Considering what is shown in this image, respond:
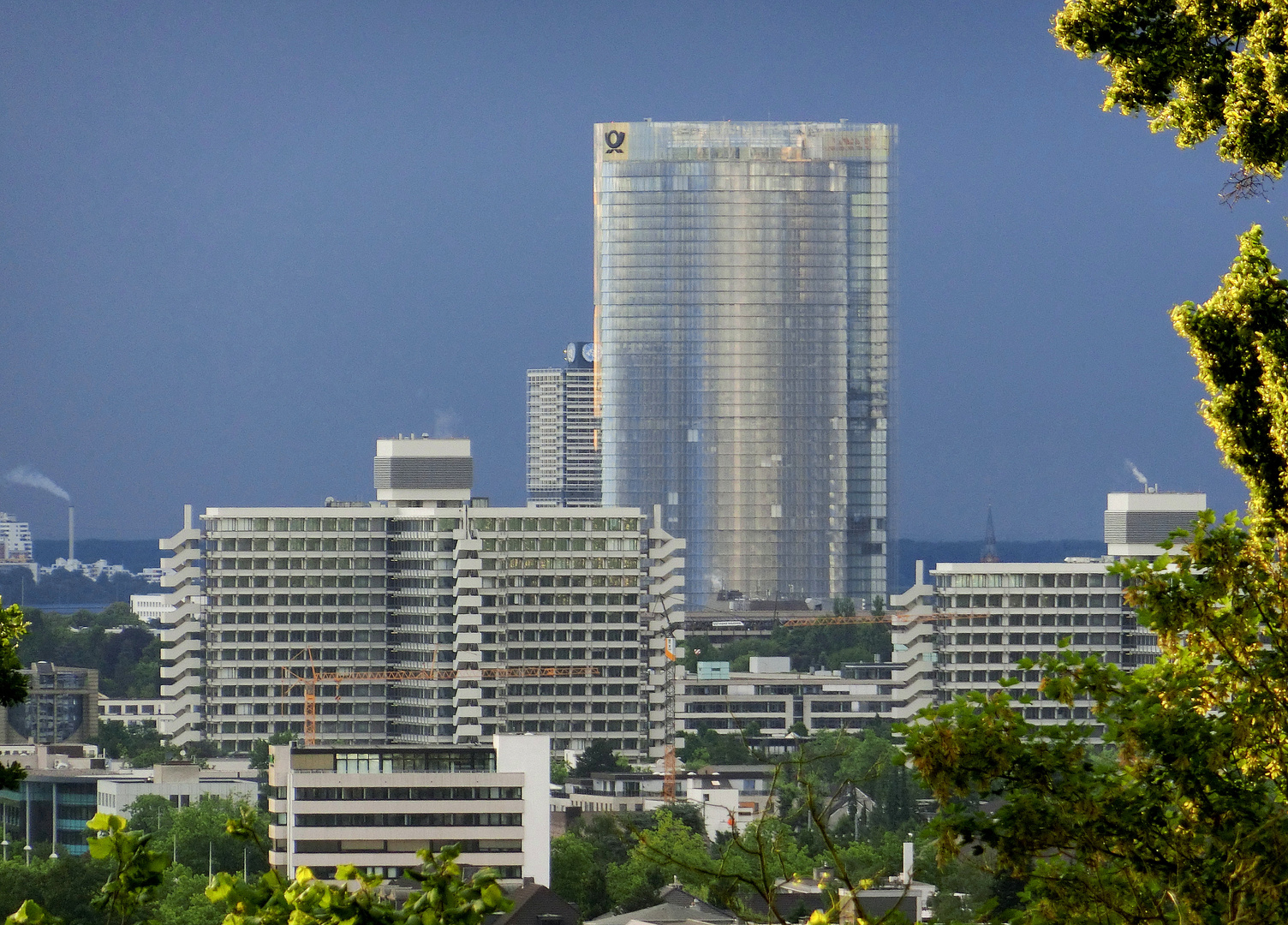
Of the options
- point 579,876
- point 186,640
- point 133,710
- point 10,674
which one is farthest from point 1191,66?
point 133,710

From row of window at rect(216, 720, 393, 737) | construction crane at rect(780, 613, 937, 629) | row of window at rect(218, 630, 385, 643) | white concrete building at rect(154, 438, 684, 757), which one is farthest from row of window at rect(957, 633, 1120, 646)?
construction crane at rect(780, 613, 937, 629)

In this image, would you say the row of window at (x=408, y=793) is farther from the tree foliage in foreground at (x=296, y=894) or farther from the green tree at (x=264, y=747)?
the tree foliage in foreground at (x=296, y=894)

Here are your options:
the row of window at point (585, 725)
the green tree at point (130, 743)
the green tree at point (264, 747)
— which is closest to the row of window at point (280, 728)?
the green tree at point (264, 747)

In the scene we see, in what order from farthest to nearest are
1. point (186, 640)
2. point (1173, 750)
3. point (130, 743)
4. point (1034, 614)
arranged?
point (130, 743), point (186, 640), point (1034, 614), point (1173, 750)

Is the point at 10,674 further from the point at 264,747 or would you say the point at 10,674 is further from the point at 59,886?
the point at 264,747

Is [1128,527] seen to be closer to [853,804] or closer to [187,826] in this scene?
[853,804]

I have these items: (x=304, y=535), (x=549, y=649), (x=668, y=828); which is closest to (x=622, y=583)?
(x=549, y=649)

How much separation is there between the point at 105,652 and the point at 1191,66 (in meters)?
137

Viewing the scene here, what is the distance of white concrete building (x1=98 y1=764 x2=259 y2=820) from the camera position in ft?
247

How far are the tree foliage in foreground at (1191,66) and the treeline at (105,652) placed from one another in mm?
119842

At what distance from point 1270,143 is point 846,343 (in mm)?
138602

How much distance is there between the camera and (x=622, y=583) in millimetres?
97000

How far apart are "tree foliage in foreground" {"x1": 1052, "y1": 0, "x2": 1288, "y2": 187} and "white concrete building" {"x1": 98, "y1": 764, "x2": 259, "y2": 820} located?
64.2 metres

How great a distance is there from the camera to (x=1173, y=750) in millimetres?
11797
